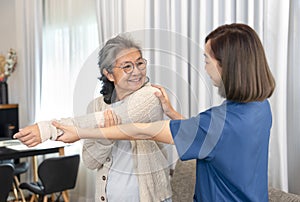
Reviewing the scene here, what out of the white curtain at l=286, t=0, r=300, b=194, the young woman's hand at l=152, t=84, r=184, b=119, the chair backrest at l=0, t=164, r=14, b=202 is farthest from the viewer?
the chair backrest at l=0, t=164, r=14, b=202

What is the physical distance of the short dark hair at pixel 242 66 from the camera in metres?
1.15

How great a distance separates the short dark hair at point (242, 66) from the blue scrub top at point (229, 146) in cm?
4

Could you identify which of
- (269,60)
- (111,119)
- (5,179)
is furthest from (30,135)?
(5,179)

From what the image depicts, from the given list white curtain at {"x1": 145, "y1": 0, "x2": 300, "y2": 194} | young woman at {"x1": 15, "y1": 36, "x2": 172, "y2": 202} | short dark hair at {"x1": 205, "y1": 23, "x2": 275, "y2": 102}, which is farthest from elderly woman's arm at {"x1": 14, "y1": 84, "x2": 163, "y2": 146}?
short dark hair at {"x1": 205, "y1": 23, "x2": 275, "y2": 102}

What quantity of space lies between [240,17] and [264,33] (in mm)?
223

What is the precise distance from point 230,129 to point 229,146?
Answer: 5 centimetres

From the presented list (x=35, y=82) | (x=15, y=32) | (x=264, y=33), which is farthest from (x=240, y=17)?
(x=15, y=32)

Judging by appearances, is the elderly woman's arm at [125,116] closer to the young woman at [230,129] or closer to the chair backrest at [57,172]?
the young woman at [230,129]

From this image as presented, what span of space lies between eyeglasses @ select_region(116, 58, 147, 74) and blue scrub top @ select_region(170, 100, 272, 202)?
0.75 feet

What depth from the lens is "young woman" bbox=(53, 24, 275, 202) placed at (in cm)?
115

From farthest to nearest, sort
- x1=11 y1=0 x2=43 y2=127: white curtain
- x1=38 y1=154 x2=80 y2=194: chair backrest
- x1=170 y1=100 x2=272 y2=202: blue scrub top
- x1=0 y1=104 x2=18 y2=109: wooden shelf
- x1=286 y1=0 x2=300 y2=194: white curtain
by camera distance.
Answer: x1=0 y1=104 x2=18 y2=109: wooden shelf → x1=11 y1=0 x2=43 y2=127: white curtain → x1=38 y1=154 x2=80 y2=194: chair backrest → x1=286 y1=0 x2=300 y2=194: white curtain → x1=170 y1=100 x2=272 y2=202: blue scrub top

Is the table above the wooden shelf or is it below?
below

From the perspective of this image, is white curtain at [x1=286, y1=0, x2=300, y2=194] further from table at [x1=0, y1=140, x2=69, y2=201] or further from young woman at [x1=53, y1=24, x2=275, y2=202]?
table at [x1=0, y1=140, x2=69, y2=201]

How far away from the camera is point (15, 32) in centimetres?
503
